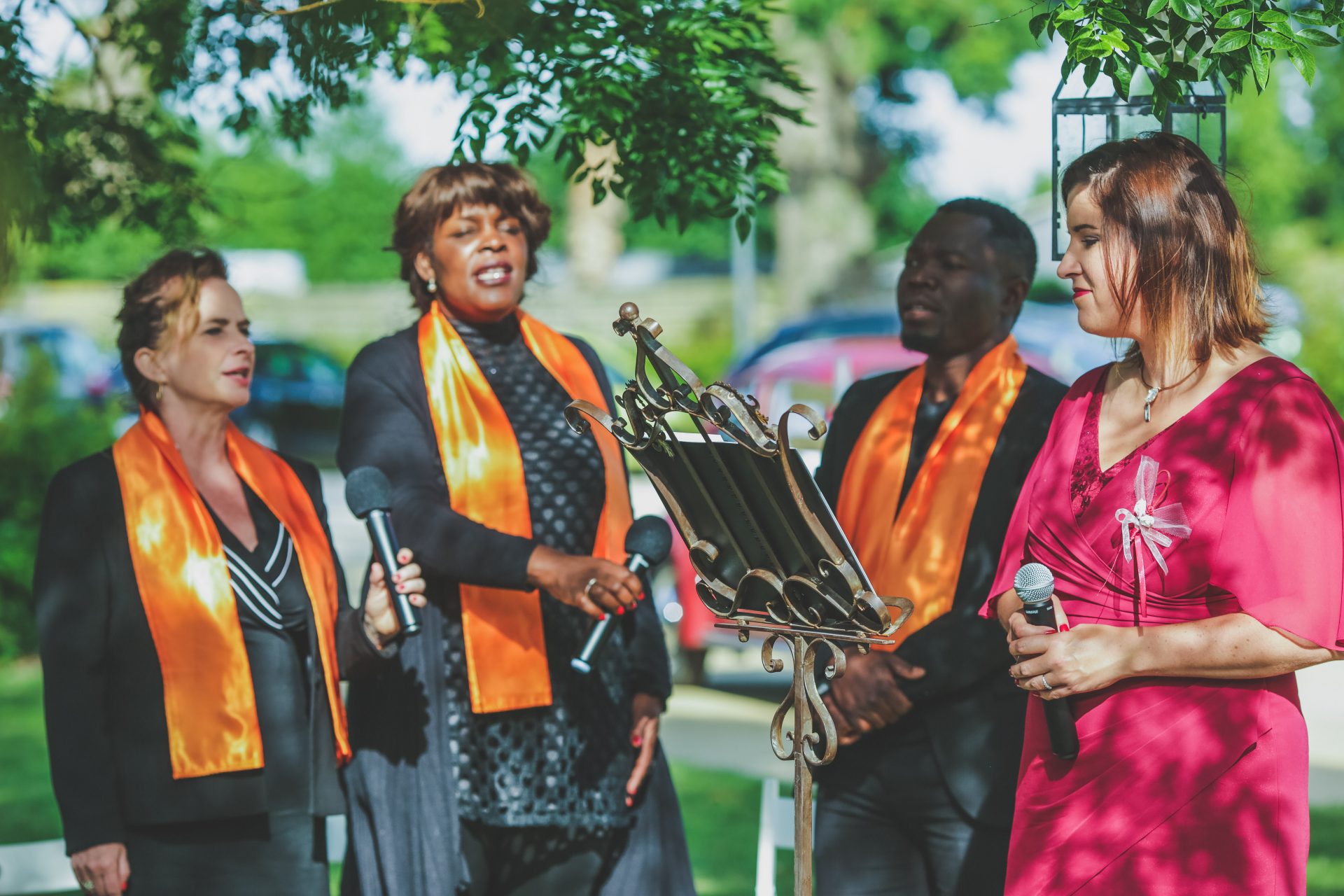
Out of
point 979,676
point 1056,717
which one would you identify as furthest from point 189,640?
point 1056,717

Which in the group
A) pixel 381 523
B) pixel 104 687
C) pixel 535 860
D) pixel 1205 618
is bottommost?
pixel 535 860

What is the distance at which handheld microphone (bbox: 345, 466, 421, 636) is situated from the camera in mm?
3098

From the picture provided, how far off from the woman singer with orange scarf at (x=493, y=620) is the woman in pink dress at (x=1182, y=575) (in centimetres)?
118

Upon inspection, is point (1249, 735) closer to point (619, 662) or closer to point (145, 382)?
point (619, 662)

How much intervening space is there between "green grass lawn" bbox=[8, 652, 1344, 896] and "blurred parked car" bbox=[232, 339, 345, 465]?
38.0ft

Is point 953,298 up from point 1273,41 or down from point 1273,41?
down

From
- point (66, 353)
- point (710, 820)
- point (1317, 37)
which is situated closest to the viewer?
point (1317, 37)

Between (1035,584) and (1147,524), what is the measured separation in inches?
9.7

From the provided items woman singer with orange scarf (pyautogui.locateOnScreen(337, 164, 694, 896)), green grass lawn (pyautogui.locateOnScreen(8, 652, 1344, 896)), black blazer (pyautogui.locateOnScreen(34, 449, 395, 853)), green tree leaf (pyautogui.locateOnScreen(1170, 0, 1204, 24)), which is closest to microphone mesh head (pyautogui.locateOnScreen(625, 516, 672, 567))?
woman singer with orange scarf (pyautogui.locateOnScreen(337, 164, 694, 896))

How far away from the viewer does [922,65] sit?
81.6ft

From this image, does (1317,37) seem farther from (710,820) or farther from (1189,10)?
(710,820)

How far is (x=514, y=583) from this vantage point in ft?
10.7

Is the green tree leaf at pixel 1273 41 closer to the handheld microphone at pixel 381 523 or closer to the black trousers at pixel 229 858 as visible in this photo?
the handheld microphone at pixel 381 523

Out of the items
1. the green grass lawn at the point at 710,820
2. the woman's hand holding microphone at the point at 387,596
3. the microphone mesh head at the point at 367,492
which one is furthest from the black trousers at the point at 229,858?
the green grass lawn at the point at 710,820
